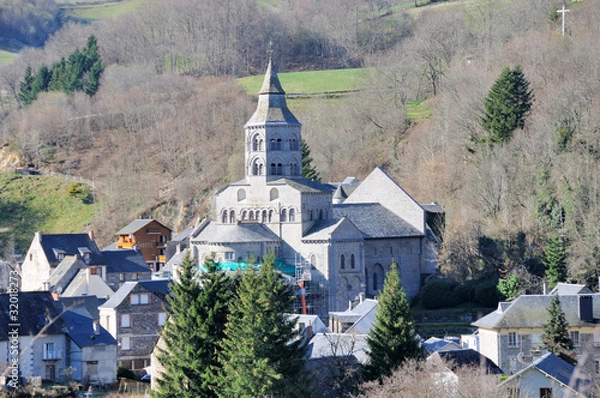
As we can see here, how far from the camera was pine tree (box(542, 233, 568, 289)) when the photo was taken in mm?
63219

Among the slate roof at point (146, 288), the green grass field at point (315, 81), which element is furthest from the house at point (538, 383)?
the green grass field at point (315, 81)

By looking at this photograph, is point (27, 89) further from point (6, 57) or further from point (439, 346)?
point (439, 346)

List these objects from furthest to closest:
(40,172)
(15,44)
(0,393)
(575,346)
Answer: (15,44) < (40,172) < (575,346) < (0,393)

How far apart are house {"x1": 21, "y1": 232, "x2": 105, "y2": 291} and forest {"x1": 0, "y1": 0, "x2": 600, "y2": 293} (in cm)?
1927

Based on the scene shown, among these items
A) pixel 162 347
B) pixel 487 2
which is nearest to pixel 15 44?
pixel 487 2

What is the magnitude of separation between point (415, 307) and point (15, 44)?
368 ft

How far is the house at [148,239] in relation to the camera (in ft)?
317

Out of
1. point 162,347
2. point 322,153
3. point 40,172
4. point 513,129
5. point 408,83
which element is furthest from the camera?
point 40,172

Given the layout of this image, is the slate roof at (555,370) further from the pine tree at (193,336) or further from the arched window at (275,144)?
the arched window at (275,144)

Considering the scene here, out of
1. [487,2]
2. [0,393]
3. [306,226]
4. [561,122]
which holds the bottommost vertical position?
[0,393]

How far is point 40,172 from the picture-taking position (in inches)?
4555

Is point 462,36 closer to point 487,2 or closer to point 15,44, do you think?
point 487,2

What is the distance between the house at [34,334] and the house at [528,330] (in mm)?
17031

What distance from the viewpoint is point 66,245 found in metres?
81.9
